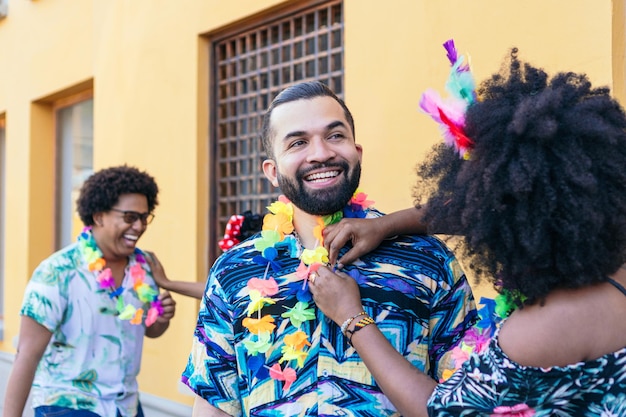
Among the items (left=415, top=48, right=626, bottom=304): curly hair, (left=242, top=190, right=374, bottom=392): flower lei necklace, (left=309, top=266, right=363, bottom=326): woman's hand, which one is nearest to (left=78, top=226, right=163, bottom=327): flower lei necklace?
(left=242, top=190, right=374, bottom=392): flower lei necklace

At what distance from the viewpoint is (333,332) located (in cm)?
240

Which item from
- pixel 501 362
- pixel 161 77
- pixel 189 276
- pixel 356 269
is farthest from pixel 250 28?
pixel 501 362

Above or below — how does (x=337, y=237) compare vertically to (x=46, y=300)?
above

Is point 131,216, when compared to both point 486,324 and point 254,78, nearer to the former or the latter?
point 254,78

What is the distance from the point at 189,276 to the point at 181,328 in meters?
0.47

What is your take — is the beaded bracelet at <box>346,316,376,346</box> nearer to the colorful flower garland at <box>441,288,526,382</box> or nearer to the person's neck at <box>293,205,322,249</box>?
the colorful flower garland at <box>441,288,526,382</box>

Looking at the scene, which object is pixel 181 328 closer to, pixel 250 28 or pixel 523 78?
pixel 250 28

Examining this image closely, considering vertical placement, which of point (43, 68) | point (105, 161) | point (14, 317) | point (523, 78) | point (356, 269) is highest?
point (43, 68)

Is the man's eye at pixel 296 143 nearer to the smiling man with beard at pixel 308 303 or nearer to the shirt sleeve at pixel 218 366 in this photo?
the smiling man with beard at pixel 308 303

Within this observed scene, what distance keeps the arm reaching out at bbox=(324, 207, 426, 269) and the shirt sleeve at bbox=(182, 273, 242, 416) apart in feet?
1.36

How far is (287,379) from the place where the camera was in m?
2.38

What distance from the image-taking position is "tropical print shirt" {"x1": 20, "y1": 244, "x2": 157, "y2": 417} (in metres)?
3.81

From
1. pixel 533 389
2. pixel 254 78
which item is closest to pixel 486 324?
pixel 533 389

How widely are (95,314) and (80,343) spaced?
0.17 metres
